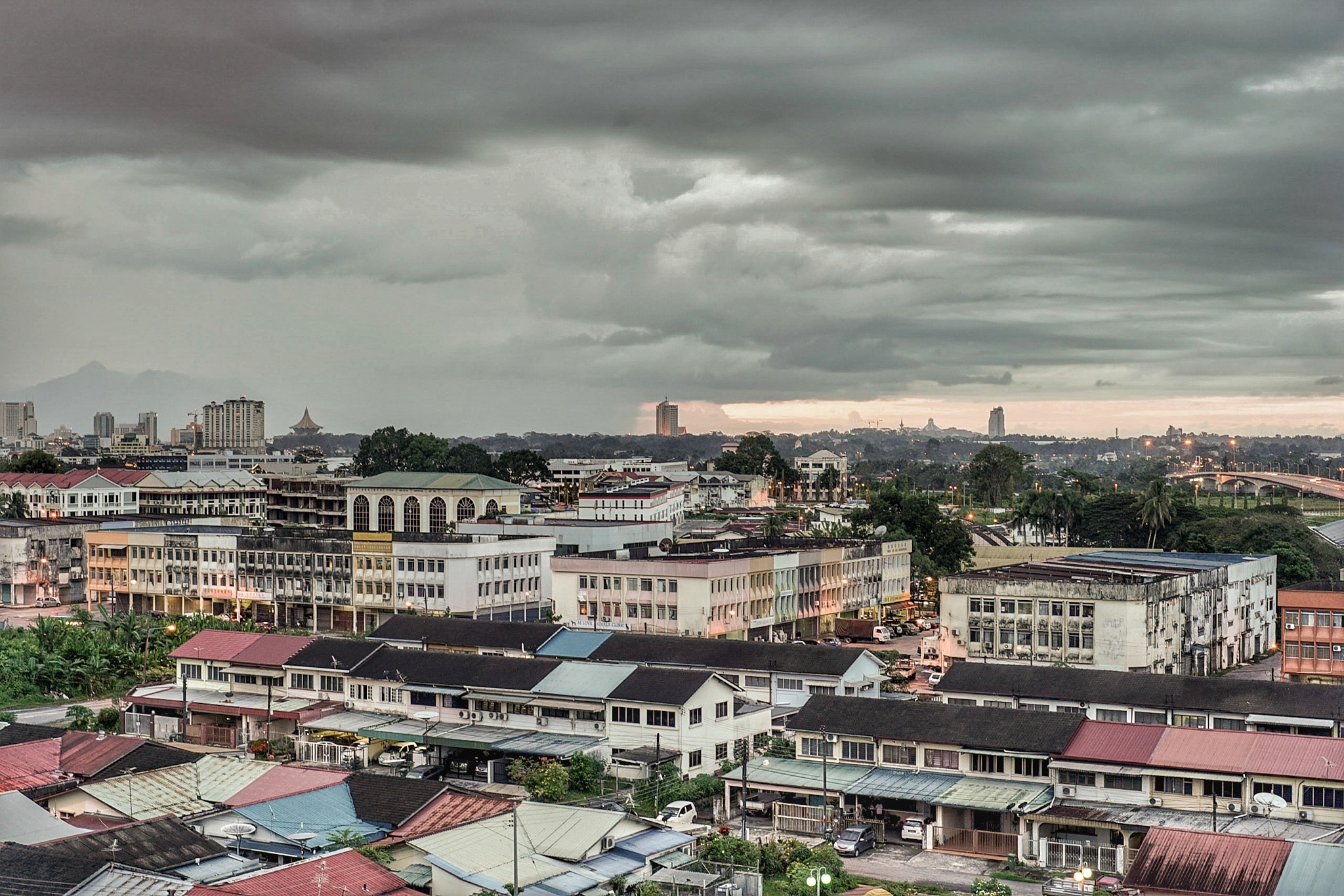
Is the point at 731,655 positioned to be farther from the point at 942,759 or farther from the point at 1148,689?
the point at 1148,689

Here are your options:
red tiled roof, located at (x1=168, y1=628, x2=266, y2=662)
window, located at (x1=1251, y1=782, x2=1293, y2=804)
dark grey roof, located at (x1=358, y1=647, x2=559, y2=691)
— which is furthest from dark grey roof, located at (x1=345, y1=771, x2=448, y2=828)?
window, located at (x1=1251, y1=782, x2=1293, y2=804)

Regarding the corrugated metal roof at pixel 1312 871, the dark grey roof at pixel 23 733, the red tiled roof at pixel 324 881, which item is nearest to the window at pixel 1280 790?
the corrugated metal roof at pixel 1312 871

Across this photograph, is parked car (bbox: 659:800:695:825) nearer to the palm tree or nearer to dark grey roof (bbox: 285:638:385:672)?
dark grey roof (bbox: 285:638:385:672)

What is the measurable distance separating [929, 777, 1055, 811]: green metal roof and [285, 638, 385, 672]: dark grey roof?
23.9 metres

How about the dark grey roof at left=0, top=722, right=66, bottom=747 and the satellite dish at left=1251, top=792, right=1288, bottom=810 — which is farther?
the dark grey roof at left=0, top=722, right=66, bottom=747

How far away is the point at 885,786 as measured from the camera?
3959 centimetres

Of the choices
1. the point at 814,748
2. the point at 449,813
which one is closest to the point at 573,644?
the point at 814,748

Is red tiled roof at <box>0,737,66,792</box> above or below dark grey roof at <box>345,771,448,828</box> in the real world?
above

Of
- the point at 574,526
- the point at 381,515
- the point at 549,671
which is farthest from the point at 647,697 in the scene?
the point at 381,515

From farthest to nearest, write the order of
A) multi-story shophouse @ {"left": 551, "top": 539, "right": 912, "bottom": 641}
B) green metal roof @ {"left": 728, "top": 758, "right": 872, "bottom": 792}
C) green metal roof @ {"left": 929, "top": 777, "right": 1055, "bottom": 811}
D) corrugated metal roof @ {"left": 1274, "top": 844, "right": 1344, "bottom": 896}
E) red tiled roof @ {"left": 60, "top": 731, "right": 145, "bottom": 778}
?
1. multi-story shophouse @ {"left": 551, "top": 539, "right": 912, "bottom": 641}
2. green metal roof @ {"left": 728, "top": 758, "right": 872, "bottom": 792}
3. red tiled roof @ {"left": 60, "top": 731, "right": 145, "bottom": 778}
4. green metal roof @ {"left": 929, "top": 777, "right": 1055, "bottom": 811}
5. corrugated metal roof @ {"left": 1274, "top": 844, "right": 1344, "bottom": 896}

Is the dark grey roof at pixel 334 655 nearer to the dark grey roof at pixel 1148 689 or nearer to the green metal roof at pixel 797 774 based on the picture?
the green metal roof at pixel 797 774

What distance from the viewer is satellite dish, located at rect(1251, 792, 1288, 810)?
35375mm

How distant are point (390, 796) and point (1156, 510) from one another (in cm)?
7713

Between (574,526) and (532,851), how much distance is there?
192ft
